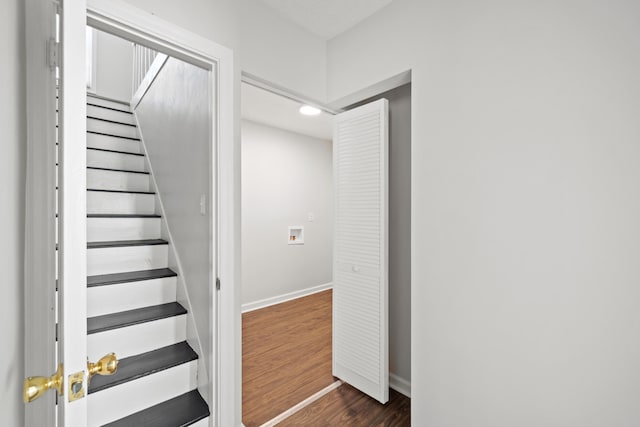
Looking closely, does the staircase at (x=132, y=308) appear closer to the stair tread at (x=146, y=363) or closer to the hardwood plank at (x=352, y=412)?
the stair tread at (x=146, y=363)

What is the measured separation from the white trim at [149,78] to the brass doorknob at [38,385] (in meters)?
2.36

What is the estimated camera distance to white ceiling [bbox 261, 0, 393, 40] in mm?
1772

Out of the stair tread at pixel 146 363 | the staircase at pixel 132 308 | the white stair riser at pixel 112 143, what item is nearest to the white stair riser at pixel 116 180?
the staircase at pixel 132 308

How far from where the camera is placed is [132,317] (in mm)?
1826

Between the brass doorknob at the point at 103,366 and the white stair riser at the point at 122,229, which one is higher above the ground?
the white stair riser at the point at 122,229

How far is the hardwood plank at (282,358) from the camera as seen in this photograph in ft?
6.52

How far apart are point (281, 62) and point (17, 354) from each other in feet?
5.98

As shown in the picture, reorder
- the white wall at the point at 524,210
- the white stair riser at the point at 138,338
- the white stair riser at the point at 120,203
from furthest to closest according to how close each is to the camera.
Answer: the white stair riser at the point at 120,203, the white stair riser at the point at 138,338, the white wall at the point at 524,210

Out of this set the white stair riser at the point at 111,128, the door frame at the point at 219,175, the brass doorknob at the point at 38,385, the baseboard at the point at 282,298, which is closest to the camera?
the brass doorknob at the point at 38,385

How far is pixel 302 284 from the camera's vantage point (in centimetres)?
450

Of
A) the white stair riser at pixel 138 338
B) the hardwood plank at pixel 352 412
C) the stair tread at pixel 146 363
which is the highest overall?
the white stair riser at pixel 138 338

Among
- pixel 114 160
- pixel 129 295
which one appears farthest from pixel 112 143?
pixel 129 295

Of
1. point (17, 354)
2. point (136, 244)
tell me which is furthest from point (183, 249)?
point (17, 354)

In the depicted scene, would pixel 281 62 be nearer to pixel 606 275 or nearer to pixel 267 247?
pixel 606 275
